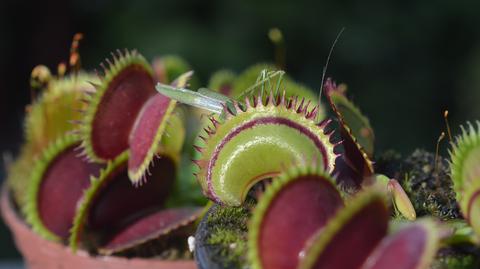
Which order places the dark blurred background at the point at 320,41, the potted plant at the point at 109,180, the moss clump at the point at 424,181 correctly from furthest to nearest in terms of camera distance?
the dark blurred background at the point at 320,41 → the potted plant at the point at 109,180 → the moss clump at the point at 424,181

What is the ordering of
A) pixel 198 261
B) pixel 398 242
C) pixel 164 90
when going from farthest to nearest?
pixel 164 90
pixel 198 261
pixel 398 242

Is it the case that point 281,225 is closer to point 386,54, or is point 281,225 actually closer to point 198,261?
point 198,261

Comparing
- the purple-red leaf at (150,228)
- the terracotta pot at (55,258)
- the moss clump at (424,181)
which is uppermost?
the moss clump at (424,181)

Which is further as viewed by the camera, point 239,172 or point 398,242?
point 239,172

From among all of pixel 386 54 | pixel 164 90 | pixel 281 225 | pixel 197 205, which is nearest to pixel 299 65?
pixel 386 54

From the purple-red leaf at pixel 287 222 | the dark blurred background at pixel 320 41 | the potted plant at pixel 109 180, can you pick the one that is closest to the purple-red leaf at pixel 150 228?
the potted plant at pixel 109 180

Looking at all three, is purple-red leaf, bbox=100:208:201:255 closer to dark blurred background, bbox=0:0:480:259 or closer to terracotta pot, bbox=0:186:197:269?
terracotta pot, bbox=0:186:197:269

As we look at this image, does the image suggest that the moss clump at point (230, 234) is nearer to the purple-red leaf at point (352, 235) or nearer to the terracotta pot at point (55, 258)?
the purple-red leaf at point (352, 235)
